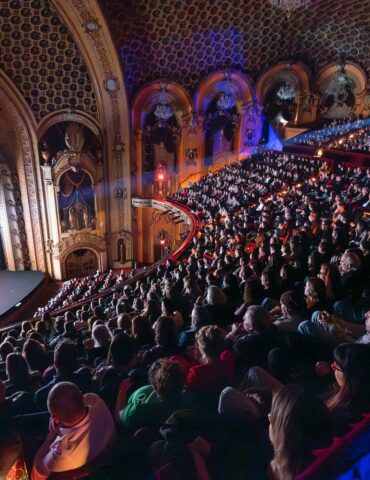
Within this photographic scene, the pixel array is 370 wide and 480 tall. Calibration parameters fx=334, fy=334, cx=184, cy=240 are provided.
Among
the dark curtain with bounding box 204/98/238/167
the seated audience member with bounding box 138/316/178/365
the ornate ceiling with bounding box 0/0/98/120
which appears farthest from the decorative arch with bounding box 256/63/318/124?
the seated audience member with bounding box 138/316/178/365

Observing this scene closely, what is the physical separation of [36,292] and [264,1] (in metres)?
18.4

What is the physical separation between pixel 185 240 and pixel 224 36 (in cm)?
1313

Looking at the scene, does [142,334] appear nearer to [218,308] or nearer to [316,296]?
[218,308]

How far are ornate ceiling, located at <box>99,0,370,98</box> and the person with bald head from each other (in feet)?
57.5

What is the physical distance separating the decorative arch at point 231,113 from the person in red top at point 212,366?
19.5 metres

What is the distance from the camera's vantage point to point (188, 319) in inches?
177

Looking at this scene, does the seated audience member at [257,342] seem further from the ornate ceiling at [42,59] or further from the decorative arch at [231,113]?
the decorative arch at [231,113]

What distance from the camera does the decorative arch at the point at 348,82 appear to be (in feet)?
64.0

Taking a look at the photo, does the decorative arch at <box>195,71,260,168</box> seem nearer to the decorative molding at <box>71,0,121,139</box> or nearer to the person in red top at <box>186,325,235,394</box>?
the decorative molding at <box>71,0,121,139</box>

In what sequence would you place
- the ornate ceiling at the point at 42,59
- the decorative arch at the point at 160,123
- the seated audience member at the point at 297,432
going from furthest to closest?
the decorative arch at the point at 160,123 < the ornate ceiling at the point at 42,59 < the seated audience member at the point at 297,432

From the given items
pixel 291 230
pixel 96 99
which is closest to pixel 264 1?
pixel 96 99

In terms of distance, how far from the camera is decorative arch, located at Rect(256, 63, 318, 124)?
19906 millimetres

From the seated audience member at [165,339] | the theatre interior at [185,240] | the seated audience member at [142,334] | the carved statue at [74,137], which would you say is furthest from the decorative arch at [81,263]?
the seated audience member at [165,339]

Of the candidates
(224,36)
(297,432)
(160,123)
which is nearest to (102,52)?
(160,123)
